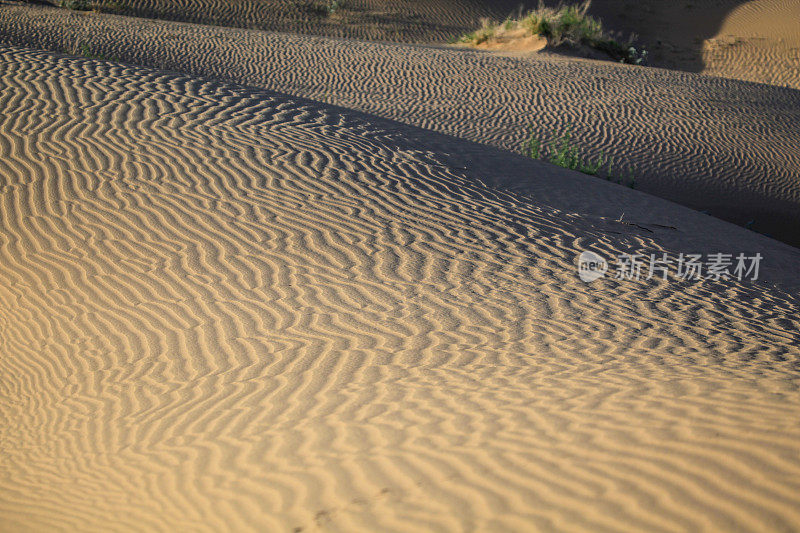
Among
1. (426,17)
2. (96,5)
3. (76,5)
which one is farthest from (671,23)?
(76,5)

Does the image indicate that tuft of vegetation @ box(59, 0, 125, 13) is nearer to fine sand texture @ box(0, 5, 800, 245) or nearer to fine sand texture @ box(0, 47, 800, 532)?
fine sand texture @ box(0, 5, 800, 245)

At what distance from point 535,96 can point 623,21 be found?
653 inches

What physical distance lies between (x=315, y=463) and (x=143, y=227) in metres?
4.03

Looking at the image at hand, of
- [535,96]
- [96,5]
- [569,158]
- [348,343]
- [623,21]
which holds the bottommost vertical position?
[348,343]

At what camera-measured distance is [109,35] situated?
675 inches

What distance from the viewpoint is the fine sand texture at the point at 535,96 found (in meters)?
12.4

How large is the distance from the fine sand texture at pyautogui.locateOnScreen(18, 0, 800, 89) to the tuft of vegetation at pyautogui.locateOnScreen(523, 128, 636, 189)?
366 inches

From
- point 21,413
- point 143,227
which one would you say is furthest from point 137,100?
point 21,413

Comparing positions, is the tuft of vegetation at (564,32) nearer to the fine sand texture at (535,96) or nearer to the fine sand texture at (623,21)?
the fine sand texture at (623,21)

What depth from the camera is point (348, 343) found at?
4508mm

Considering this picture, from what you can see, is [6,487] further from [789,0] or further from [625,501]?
[789,0]

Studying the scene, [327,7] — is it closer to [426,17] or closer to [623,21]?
[426,17]

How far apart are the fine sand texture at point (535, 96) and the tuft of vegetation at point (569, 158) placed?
0.61 feet

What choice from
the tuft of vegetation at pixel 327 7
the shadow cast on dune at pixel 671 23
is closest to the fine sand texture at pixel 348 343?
the tuft of vegetation at pixel 327 7
